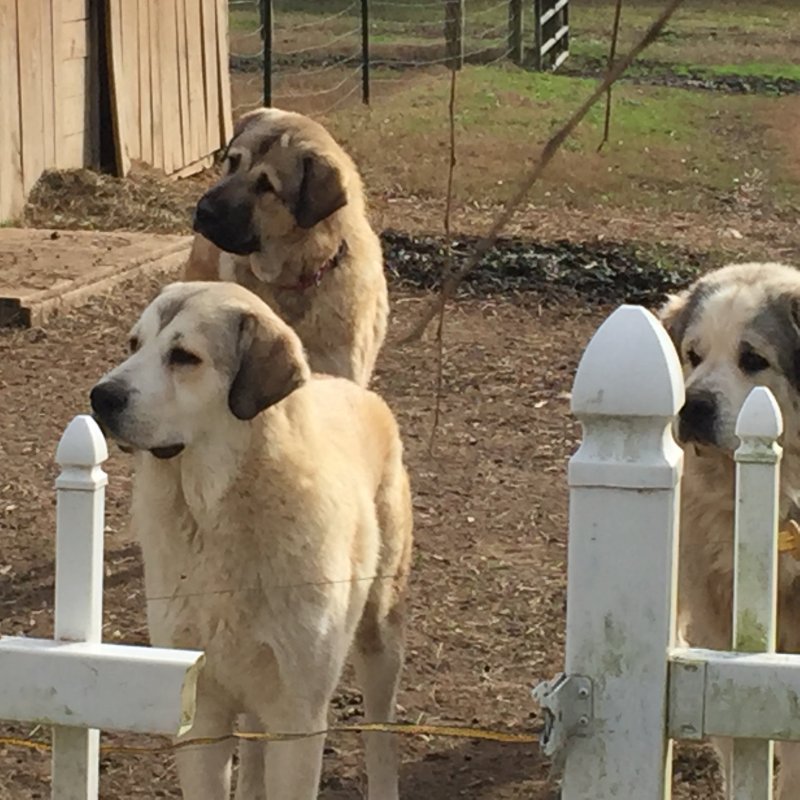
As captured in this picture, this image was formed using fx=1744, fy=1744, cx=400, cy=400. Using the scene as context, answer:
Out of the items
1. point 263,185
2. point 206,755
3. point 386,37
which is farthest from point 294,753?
point 386,37

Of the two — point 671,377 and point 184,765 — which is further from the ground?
point 671,377

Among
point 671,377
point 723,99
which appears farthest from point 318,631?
point 723,99

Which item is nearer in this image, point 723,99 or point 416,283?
point 416,283

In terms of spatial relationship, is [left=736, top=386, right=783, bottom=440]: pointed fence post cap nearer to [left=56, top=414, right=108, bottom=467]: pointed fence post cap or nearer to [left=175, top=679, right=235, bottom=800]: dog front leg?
[left=56, top=414, right=108, bottom=467]: pointed fence post cap

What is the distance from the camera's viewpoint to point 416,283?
10.5 meters

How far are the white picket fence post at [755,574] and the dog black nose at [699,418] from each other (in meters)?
1.69

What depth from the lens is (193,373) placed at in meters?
3.97

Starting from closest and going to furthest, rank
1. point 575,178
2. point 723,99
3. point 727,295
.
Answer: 1. point 727,295
2. point 575,178
3. point 723,99

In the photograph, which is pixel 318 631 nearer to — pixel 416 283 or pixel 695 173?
pixel 416 283

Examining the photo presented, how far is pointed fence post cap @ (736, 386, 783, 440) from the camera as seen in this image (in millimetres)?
2434

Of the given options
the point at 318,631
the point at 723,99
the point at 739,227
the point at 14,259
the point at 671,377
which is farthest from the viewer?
the point at 723,99

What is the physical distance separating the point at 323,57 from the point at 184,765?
2097 centimetres

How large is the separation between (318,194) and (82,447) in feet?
13.0

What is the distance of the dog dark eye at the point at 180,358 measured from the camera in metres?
3.98
